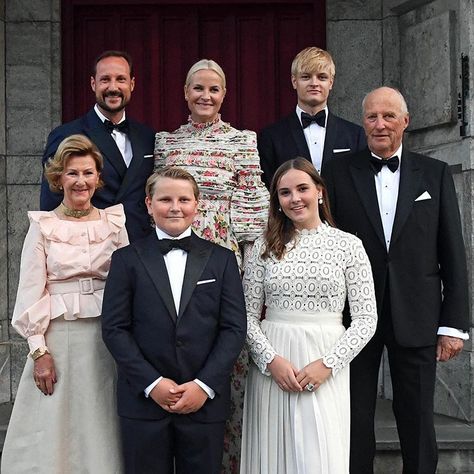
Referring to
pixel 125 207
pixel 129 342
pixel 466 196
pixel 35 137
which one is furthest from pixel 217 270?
pixel 35 137

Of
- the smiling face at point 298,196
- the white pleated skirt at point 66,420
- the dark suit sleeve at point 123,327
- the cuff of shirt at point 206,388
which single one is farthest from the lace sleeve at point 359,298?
the white pleated skirt at point 66,420

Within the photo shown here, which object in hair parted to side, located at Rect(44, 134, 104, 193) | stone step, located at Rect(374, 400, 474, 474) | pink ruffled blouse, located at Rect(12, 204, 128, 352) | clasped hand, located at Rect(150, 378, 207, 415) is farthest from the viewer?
stone step, located at Rect(374, 400, 474, 474)

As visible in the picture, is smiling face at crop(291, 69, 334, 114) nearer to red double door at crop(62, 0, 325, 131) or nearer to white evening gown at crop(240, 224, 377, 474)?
white evening gown at crop(240, 224, 377, 474)

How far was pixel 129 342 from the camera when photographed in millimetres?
3906

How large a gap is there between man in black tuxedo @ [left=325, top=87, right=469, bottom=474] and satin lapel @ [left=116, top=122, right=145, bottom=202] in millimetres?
1077

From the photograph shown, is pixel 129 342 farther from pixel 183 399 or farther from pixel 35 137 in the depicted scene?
pixel 35 137

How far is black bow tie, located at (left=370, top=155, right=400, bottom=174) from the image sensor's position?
4453 mm

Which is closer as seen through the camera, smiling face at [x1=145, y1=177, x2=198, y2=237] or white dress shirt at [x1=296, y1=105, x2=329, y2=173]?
smiling face at [x1=145, y1=177, x2=198, y2=237]

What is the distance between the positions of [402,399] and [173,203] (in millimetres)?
1466

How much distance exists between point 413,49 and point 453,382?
2302 mm

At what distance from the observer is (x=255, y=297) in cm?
423

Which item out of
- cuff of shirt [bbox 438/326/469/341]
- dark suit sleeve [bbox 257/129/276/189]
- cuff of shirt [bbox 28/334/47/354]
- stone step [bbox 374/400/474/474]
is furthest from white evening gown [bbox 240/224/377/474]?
stone step [bbox 374/400/474/474]

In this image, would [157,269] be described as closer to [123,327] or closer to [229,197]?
[123,327]

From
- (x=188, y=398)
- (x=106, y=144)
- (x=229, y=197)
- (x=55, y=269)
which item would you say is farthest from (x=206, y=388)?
(x=106, y=144)
